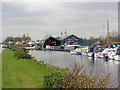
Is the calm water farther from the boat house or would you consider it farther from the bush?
the boat house

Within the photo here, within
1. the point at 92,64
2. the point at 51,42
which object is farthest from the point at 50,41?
the point at 92,64

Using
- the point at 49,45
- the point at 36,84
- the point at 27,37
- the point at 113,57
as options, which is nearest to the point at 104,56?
the point at 113,57

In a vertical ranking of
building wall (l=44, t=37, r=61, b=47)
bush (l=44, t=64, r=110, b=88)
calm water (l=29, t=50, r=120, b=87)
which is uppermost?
building wall (l=44, t=37, r=61, b=47)

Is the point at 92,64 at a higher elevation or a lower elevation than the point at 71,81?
lower

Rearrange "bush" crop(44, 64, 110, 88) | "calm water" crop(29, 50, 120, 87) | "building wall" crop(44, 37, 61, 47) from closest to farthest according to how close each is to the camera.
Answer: "bush" crop(44, 64, 110, 88), "calm water" crop(29, 50, 120, 87), "building wall" crop(44, 37, 61, 47)

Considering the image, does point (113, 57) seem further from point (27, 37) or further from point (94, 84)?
point (27, 37)

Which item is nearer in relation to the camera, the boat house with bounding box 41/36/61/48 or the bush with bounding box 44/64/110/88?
the bush with bounding box 44/64/110/88

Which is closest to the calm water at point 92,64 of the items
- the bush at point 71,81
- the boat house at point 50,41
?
the bush at point 71,81

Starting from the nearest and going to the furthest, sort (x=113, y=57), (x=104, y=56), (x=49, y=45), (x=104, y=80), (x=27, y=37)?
(x=104, y=80) < (x=113, y=57) < (x=104, y=56) < (x=49, y=45) < (x=27, y=37)

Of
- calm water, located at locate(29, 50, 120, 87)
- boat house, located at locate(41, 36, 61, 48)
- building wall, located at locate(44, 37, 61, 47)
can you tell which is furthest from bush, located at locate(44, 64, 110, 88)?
building wall, located at locate(44, 37, 61, 47)

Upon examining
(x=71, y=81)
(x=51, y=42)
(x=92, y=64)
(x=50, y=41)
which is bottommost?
(x=92, y=64)

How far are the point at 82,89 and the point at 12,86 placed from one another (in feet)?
13.8

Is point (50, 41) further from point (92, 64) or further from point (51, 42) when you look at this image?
point (92, 64)

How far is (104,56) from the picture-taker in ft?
147
